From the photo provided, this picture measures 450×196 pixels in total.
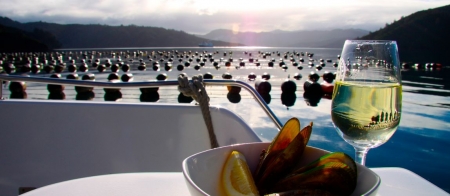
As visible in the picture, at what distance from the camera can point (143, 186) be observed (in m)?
0.85

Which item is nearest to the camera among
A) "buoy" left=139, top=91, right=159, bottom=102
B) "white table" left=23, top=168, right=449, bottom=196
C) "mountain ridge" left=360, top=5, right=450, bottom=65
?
"white table" left=23, top=168, right=449, bottom=196

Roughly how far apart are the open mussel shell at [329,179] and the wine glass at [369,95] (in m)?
0.42

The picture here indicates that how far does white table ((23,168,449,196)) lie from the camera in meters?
0.81

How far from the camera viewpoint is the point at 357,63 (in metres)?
0.98

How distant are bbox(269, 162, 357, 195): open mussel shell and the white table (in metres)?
0.35

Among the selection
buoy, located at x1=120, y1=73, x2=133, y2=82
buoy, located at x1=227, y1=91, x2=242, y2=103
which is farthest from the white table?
buoy, located at x1=120, y1=73, x2=133, y2=82

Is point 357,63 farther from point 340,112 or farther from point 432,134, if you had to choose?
point 432,134

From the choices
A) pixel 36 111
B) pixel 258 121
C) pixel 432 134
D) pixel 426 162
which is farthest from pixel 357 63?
pixel 432 134

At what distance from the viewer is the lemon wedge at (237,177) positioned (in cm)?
57

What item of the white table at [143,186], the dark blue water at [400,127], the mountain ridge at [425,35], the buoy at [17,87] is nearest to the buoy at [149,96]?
the dark blue water at [400,127]

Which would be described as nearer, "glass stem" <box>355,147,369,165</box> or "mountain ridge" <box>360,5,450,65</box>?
"glass stem" <box>355,147,369,165</box>

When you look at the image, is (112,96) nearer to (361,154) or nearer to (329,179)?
(361,154)

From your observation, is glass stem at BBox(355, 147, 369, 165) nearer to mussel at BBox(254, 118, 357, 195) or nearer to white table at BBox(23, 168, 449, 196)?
white table at BBox(23, 168, 449, 196)

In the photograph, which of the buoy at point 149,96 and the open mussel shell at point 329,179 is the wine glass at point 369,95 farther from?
the buoy at point 149,96
